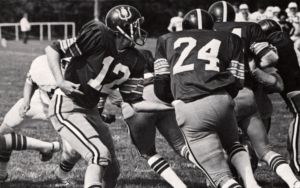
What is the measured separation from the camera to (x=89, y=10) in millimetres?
31609

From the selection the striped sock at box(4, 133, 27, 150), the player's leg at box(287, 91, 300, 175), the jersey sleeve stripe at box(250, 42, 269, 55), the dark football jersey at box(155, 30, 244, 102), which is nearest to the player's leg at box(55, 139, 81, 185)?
the striped sock at box(4, 133, 27, 150)

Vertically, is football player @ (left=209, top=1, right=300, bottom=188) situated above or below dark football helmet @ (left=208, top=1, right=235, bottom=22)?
below

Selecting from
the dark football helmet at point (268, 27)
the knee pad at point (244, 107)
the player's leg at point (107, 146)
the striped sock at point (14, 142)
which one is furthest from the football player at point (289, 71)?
the striped sock at point (14, 142)

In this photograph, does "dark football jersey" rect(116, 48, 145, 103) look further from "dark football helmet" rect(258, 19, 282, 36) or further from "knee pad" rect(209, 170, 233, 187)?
"dark football helmet" rect(258, 19, 282, 36)

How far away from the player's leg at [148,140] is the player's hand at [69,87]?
74 centimetres

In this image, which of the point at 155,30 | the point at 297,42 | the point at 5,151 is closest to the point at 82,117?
the point at 5,151

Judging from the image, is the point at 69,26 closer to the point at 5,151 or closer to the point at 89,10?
the point at 89,10

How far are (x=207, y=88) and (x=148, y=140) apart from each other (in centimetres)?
127

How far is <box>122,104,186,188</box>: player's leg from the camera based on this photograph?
15.1ft

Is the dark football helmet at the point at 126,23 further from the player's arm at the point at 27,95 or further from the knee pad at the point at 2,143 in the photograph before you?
the knee pad at the point at 2,143

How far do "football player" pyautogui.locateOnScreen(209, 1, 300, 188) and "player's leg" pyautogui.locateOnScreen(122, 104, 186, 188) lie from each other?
760 mm

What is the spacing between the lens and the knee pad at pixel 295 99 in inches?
200

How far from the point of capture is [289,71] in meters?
5.00

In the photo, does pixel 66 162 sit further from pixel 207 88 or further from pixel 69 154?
pixel 207 88
